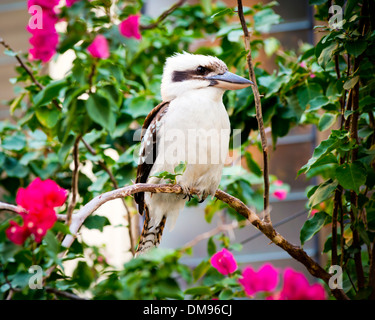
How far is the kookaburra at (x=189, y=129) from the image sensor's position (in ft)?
5.77

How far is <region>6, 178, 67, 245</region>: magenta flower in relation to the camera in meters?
1.04

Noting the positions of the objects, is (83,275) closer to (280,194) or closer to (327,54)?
(280,194)

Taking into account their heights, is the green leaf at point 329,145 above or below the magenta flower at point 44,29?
below

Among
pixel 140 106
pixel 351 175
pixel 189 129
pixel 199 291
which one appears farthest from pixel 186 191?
pixel 351 175

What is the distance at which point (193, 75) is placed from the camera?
6.18ft

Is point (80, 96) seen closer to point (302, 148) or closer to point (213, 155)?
point (213, 155)

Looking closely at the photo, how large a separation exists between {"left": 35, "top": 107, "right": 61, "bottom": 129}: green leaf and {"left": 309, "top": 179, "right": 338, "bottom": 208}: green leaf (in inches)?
40.9

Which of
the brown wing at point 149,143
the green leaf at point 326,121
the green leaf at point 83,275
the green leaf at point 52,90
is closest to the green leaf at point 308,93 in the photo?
the green leaf at point 326,121

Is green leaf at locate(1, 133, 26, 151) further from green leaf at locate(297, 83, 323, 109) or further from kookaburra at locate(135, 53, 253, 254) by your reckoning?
green leaf at locate(297, 83, 323, 109)

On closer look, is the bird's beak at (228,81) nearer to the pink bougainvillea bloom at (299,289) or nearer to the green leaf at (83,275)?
the pink bougainvillea bloom at (299,289)

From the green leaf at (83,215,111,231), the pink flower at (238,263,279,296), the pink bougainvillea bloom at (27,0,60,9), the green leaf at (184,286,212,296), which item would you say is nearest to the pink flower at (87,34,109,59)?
the pink bougainvillea bloom at (27,0,60,9)

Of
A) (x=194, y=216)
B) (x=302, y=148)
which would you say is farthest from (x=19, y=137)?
(x=302, y=148)

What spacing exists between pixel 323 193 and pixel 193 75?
2.20 feet

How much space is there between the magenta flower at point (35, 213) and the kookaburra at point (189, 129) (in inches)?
25.0
